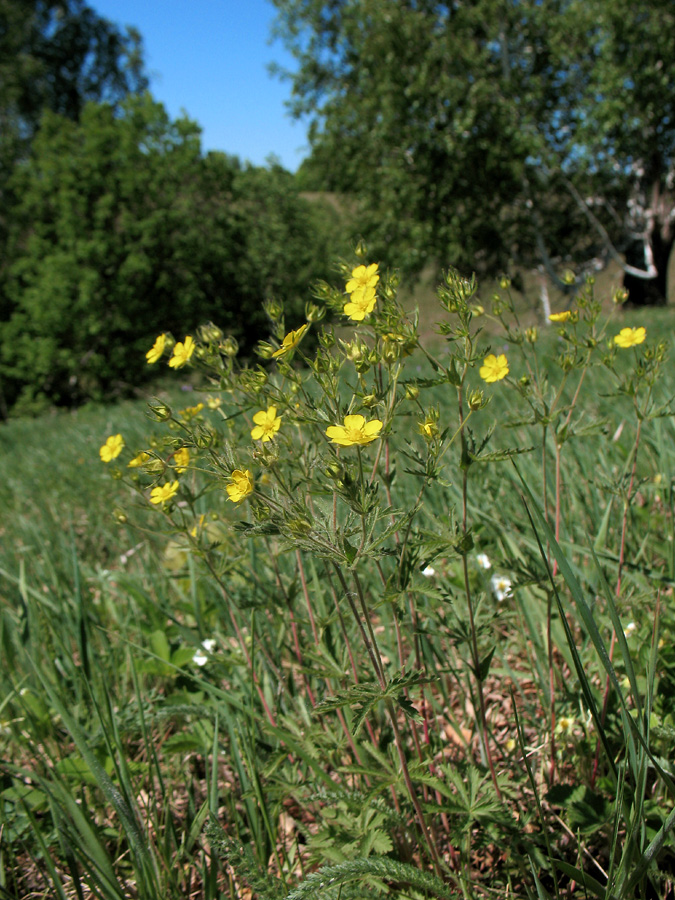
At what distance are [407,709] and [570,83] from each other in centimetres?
1491

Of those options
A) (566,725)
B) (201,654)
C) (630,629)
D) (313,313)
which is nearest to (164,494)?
(313,313)

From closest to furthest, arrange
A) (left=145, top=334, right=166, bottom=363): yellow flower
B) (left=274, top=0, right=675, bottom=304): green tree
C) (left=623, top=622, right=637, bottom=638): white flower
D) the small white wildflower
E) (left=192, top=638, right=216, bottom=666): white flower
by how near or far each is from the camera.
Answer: (left=145, top=334, right=166, bottom=363): yellow flower < (left=623, top=622, right=637, bottom=638): white flower < (left=192, top=638, right=216, bottom=666): white flower < the small white wildflower < (left=274, top=0, right=675, bottom=304): green tree

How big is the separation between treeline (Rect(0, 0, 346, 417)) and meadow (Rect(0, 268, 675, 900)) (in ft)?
45.4

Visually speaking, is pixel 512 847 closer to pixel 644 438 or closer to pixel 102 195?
pixel 644 438

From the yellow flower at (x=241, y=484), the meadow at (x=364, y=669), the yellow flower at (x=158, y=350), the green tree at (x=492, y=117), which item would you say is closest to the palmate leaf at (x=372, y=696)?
the meadow at (x=364, y=669)

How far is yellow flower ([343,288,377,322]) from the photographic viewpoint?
920 millimetres

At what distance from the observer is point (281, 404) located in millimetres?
976

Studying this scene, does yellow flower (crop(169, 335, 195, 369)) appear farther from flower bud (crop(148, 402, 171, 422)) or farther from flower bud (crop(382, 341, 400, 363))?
flower bud (crop(382, 341, 400, 363))

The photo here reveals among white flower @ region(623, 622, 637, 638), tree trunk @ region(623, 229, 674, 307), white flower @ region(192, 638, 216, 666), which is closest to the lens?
white flower @ region(623, 622, 637, 638)

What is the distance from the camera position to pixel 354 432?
32.0 inches

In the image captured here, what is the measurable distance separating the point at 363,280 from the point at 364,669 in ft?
2.52

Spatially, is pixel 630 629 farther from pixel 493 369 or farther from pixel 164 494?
pixel 164 494

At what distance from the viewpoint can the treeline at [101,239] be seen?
14539mm

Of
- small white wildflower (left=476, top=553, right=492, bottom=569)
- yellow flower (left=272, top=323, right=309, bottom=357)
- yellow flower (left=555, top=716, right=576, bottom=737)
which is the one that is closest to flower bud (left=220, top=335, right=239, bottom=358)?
yellow flower (left=272, top=323, right=309, bottom=357)
